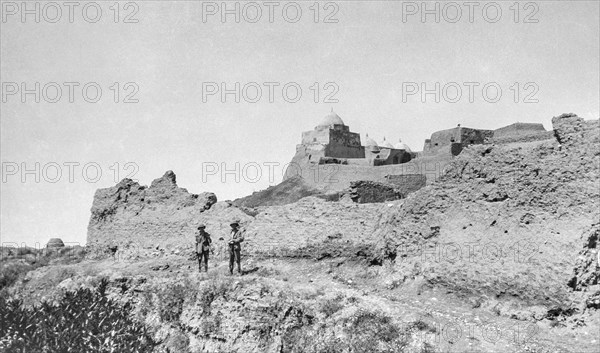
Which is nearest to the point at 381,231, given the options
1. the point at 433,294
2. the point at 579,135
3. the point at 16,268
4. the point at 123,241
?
the point at 433,294

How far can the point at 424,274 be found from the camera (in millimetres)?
10945

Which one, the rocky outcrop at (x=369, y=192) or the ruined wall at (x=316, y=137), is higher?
the ruined wall at (x=316, y=137)

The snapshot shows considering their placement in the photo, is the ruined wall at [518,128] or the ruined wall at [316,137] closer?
the ruined wall at [518,128]

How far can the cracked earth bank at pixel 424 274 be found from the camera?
925 cm

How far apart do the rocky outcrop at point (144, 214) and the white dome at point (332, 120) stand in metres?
29.7

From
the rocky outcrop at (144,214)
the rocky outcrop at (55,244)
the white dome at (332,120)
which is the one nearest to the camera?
the rocky outcrop at (144,214)

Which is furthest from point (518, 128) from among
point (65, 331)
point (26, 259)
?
point (65, 331)

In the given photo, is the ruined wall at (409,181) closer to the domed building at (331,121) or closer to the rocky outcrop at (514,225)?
the rocky outcrop at (514,225)

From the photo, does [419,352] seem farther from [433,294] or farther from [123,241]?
[123,241]

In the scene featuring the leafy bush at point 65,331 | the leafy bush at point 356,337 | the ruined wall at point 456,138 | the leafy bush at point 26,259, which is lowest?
the leafy bush at point 26,259

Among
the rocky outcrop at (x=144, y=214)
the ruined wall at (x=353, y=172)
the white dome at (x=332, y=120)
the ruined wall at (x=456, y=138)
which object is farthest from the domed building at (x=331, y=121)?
the rocky outcrop at (x=144, y=214)

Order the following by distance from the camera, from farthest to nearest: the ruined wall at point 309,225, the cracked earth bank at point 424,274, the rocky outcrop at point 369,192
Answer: the rocky outcrop at point 369,192, the ruined wall at point 309,225, the cracked earth bank at point 424,274

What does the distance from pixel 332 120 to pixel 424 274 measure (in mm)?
37007

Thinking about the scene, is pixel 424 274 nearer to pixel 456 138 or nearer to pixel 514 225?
pixel 514 225
